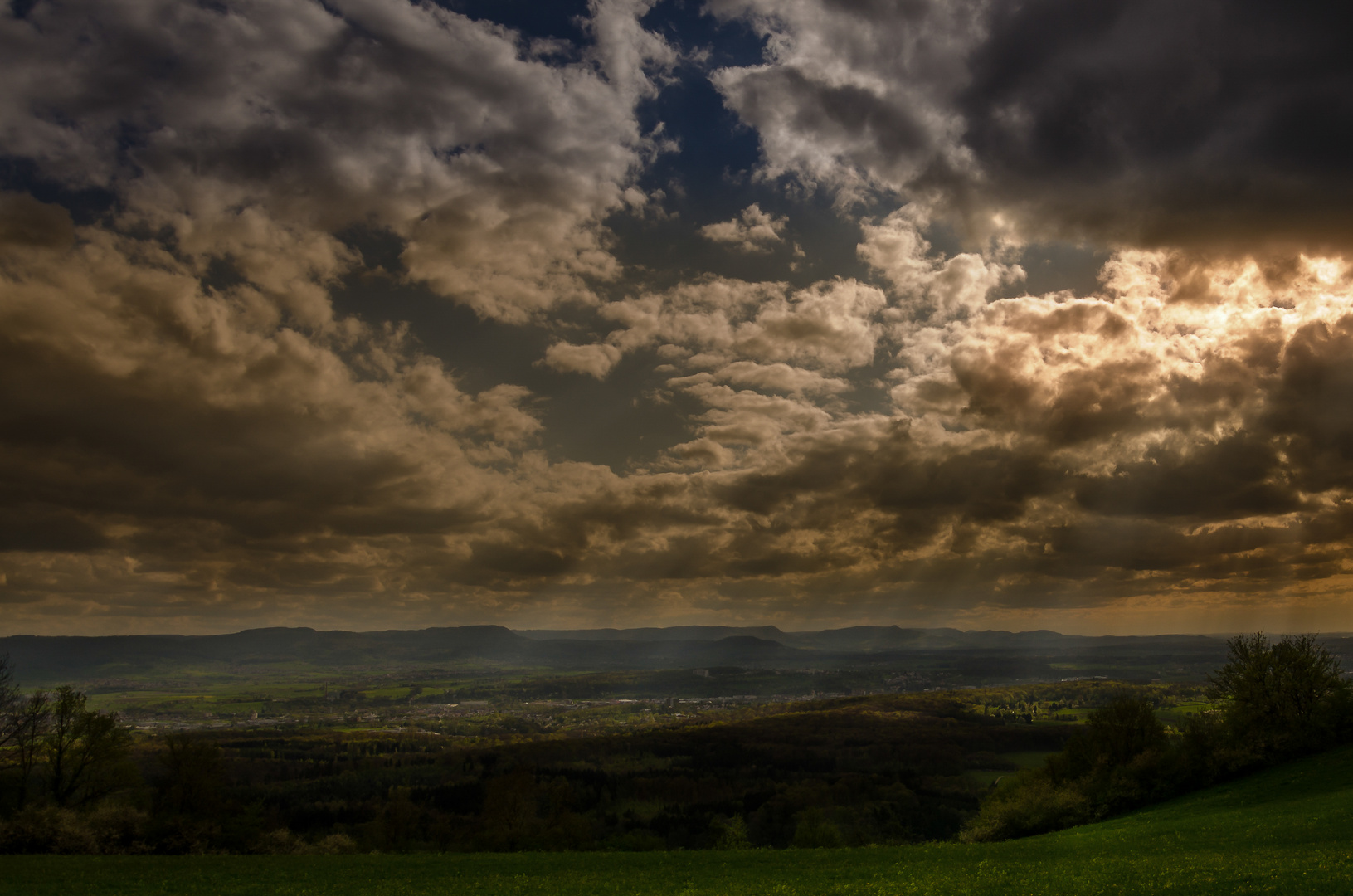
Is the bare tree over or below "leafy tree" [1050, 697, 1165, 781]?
over

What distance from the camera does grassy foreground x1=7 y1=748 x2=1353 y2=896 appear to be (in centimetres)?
2686

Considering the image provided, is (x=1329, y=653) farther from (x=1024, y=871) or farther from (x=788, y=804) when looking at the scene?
(x=788, y=804)

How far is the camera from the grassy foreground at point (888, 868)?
2686cm

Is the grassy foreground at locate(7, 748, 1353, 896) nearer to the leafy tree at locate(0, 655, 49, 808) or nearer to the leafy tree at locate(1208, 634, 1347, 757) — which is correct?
the leafy tree at locate(1208, 634, 1347, 757)

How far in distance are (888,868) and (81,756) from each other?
8180cm

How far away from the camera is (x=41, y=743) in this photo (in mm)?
70438

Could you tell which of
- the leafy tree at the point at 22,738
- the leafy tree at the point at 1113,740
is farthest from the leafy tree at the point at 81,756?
the leafy tree at the point at 1113,740

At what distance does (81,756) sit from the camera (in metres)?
70.4

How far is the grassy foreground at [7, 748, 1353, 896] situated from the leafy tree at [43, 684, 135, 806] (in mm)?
29583

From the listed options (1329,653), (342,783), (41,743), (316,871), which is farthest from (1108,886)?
(342,783)

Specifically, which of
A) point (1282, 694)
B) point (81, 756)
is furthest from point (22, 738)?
point (1282, 694)

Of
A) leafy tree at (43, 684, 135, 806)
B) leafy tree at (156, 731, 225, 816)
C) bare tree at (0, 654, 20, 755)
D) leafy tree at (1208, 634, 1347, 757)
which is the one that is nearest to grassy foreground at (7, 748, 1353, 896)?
leafy tree at (1208, 634, 1347, 757)

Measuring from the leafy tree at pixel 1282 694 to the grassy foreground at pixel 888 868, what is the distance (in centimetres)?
1245

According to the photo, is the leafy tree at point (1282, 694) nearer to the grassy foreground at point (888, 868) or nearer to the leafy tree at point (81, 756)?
the grassy foreground at point (888, 868)
